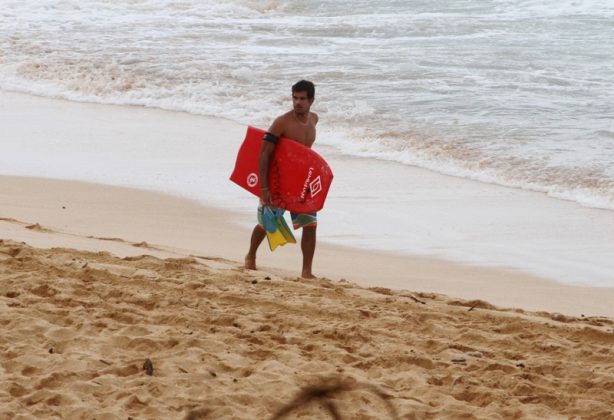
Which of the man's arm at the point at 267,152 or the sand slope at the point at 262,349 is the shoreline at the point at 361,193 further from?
the sand slope at the point at 262,349

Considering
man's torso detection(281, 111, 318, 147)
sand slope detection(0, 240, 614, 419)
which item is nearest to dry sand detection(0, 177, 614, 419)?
sand slope detection(0, 240, 614, 419)

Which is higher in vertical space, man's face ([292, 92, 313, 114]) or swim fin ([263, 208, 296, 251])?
man's face ([292, 92, 313, 114])

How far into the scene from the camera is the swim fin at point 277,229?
23.0 feet

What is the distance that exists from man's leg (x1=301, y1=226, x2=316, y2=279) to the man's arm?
35cm

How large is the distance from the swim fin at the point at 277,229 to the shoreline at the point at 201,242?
0.27m

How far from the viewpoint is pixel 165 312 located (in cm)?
562

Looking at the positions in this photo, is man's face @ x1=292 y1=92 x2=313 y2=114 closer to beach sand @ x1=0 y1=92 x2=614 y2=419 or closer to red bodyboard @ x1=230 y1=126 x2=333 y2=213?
red bodyboard @ x1=230 y1=126 x2=333 y2=213

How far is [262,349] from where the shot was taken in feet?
16.7

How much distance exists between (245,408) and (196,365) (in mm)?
519

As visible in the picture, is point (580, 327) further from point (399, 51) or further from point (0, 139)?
point (399, 51)

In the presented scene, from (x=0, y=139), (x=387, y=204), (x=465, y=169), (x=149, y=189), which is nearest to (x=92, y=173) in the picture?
(x=149, y=189)

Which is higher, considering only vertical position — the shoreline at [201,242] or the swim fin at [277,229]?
the swim fin at [277,229]

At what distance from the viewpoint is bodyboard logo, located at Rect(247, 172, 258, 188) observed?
714 cm

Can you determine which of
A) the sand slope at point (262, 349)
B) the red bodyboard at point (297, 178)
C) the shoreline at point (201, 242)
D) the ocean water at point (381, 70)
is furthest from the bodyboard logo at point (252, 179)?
the ocean water at point (381, 70)
